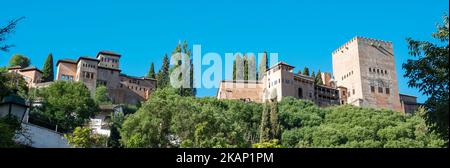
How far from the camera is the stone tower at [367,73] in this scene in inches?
3110

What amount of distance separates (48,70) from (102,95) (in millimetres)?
15572

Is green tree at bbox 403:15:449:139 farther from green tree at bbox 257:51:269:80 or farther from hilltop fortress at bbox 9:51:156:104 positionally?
green tree at bbox 257:51:269:80

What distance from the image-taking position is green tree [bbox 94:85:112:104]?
65.4 m

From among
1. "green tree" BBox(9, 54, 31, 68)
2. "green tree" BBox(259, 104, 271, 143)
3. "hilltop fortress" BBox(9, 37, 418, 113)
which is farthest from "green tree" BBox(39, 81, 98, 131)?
"green tree" BBox(9, 54, 31, 68)

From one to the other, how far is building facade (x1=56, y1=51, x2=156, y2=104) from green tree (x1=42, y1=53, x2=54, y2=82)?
7.31ft

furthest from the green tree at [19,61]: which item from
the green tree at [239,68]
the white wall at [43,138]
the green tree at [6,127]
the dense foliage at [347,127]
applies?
the green tree at [6,127]

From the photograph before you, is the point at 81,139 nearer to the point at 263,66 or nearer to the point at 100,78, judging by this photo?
the point at 100,78

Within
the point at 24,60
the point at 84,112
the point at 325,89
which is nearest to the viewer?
the point at 84,112

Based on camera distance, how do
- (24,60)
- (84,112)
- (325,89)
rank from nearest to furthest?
1. (84,112)
2. (325,89)
3. (24,60)
